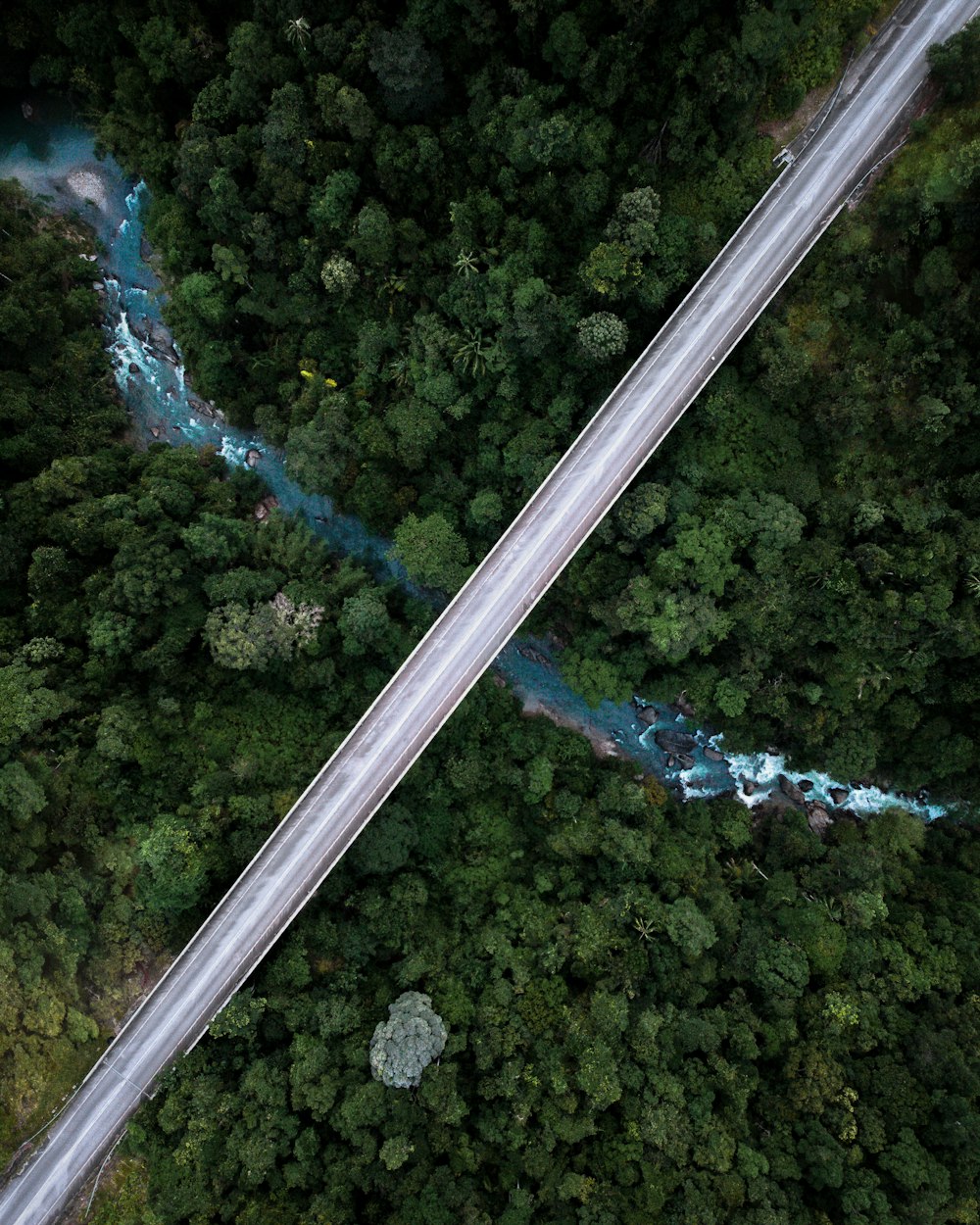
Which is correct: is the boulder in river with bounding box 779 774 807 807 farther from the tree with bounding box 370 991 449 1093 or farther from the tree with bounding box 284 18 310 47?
the tree with bounding box 284 18 310 47

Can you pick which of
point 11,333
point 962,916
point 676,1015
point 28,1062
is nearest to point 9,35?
point 11,333

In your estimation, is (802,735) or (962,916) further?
(802,735)

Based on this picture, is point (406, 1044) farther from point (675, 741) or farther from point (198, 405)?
point (198, 405)

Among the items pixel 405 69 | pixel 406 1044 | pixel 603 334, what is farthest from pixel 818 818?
pixel 405 69

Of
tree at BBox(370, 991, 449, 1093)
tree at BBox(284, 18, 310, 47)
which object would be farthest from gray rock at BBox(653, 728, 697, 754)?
tree at BBox(284, 18, 310, 47)

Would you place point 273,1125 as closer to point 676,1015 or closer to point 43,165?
point 676,1015

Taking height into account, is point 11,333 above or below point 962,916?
below

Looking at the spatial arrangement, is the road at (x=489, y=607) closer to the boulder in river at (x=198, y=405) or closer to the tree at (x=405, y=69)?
the tree at (x=405, y=69)
